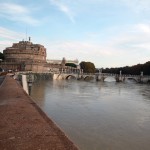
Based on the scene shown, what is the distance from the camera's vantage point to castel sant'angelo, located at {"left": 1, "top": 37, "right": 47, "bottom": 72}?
92.6m

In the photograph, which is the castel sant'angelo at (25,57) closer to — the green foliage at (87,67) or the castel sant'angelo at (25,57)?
the castel sant'angelo at (25,57)

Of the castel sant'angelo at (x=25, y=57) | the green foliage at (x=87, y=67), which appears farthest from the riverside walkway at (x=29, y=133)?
the green foliage at (x=87, y=67)

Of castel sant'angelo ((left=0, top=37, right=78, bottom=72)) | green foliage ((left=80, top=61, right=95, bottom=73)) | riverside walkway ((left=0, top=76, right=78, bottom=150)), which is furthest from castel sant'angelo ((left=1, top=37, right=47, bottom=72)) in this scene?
riverside walkway ((left=0, top=76, right=78, bottom=150))

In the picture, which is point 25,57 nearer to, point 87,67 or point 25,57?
point 25,57

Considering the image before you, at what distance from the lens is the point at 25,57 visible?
340 feet

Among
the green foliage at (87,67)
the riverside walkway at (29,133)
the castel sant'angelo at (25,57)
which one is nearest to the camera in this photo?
the riverside walkway at (29,133)

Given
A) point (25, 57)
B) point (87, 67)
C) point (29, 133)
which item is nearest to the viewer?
point (29, 133)

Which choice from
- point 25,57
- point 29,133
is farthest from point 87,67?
point 29,133

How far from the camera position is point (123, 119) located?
1798 centimetres

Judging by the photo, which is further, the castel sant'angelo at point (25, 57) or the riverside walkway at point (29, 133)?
the castel sant'angelo at point (25, 57)

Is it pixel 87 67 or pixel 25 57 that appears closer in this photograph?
pixel 25 57

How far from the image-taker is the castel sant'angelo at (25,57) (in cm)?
9256

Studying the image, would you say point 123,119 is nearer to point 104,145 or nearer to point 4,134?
point 104,145

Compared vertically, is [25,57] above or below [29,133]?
above
